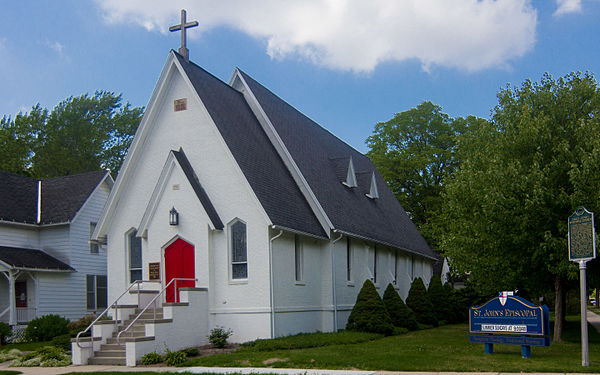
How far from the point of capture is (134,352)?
16.2 m

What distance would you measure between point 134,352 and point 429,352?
778cm

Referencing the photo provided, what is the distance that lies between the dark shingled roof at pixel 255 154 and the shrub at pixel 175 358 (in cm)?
500

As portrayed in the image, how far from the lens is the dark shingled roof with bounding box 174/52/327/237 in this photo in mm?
20000

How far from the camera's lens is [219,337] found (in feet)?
61.9

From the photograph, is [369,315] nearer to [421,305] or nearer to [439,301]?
[421,305]

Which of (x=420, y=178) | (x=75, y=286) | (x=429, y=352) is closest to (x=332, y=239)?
(x=429, y=352)

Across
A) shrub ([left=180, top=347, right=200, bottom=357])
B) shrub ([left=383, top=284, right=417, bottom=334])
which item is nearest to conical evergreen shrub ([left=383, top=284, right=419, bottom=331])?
shrub ([left=383, top=284, right=417, bottom=334])

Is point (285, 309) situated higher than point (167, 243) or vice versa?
point (167, 243)

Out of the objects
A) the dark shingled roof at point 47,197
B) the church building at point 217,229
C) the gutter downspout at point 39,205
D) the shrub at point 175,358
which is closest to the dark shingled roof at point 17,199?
the dark shingled roof at point 47,197

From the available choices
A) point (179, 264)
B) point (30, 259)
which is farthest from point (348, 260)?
point (30, 259)

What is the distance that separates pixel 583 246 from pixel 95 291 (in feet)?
81.5

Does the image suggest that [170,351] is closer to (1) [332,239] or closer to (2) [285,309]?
(2) [285,309]

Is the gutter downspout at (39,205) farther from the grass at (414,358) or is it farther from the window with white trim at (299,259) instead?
the grass at (414,358)

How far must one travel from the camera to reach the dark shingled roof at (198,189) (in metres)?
19.7
